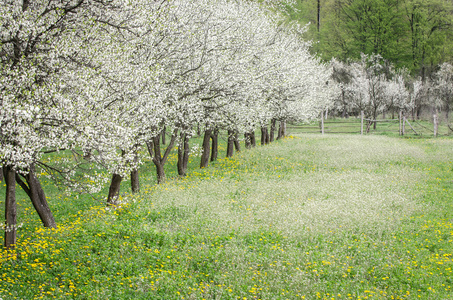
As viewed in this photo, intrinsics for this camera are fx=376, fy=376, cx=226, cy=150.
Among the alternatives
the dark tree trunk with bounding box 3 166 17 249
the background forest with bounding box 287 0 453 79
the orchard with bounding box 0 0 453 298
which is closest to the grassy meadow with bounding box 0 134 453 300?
the dark tree trunk with bounding box 3 166 17 249

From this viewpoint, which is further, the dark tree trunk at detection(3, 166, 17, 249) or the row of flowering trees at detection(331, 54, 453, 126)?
the row of flowering trees at detection(331, 54, 453, 126)

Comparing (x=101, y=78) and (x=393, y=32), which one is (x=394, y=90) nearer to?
(x=393, y=32)

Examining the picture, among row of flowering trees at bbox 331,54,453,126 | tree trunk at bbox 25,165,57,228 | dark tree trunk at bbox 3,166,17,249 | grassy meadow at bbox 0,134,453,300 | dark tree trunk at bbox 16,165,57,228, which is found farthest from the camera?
row of flowering trees at bbox 331,54,453,126

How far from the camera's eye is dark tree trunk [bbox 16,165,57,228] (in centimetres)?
1085

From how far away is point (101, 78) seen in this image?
9273 millimetres

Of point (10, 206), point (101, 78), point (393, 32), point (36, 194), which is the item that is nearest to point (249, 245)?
point (101, 78)

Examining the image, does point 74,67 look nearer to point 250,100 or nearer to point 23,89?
point 23,89

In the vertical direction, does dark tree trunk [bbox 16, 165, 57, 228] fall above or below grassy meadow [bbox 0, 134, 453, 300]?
above

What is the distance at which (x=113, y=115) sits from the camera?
902cm

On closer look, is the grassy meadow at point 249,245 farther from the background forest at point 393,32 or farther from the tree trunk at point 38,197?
the background forest at point 393,32

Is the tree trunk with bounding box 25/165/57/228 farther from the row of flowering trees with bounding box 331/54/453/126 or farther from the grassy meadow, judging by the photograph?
the row of flowering trees with bounding box 331/54/453/126

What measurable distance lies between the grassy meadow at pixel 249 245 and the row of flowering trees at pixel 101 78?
1528mm

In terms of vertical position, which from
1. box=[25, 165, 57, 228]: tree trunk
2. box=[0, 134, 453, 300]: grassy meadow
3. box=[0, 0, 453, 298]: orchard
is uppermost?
box=[0, 0, 453, 298]: orchard

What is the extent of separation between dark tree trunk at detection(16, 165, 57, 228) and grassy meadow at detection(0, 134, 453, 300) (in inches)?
31.1
